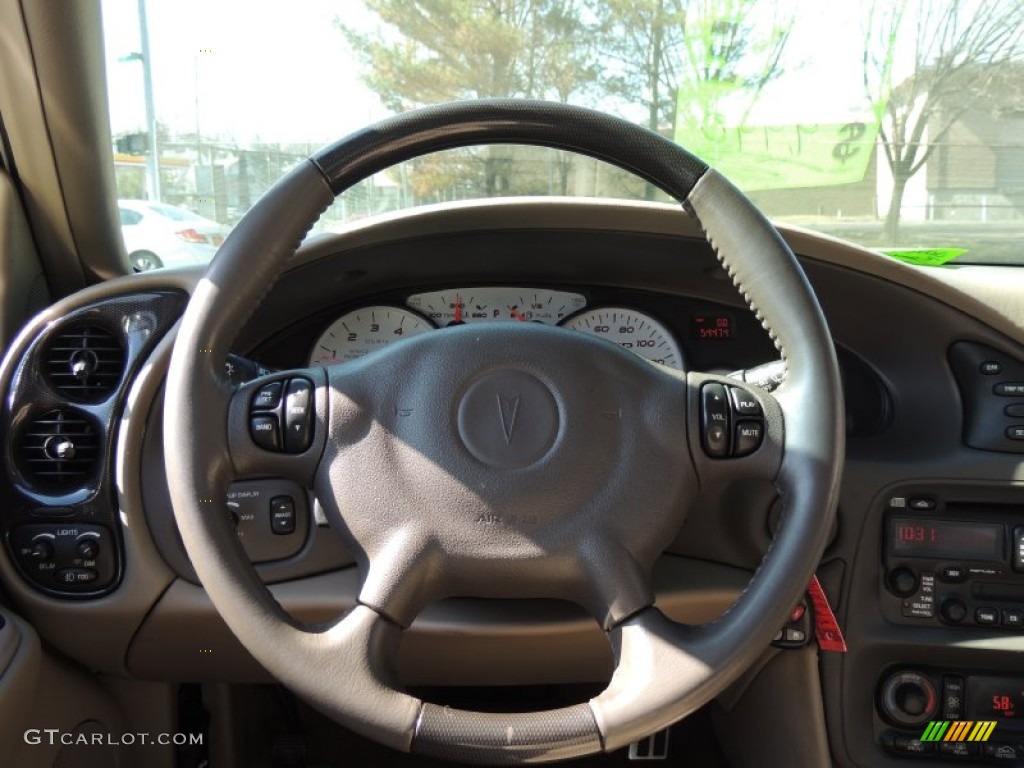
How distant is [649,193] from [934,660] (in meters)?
0.91

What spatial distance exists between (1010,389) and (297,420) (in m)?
1.18

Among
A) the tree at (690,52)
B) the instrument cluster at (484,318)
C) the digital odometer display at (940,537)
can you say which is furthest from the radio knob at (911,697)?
the tree at (690,52)

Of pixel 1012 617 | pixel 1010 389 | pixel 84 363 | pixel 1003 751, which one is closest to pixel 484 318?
pixel 84 363

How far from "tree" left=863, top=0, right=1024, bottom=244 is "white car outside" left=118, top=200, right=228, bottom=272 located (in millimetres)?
1201

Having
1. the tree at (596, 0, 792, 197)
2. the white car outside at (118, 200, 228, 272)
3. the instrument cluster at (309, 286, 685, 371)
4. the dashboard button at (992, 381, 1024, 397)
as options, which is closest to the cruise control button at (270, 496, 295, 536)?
the instrument cluster at (309, 286, 685, 371)

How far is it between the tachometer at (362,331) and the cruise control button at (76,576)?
0.53m

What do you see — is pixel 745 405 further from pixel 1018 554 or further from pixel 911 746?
pixel 911 746

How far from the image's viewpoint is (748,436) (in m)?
1.05

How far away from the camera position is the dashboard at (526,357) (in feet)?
4.32

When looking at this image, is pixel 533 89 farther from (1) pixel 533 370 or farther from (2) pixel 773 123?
(1) pixel 533 370

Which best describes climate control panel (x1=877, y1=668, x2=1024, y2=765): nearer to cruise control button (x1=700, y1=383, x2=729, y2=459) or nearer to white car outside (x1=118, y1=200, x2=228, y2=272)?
cruise control button (x1=700, y1=383, x2=729, y2=459)

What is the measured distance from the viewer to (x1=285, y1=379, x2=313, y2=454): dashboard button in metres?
1.06

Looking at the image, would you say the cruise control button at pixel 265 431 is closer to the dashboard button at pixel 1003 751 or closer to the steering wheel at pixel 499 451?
the steering wheel at pixel 499 451

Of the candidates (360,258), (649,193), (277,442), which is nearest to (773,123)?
(649,193)
